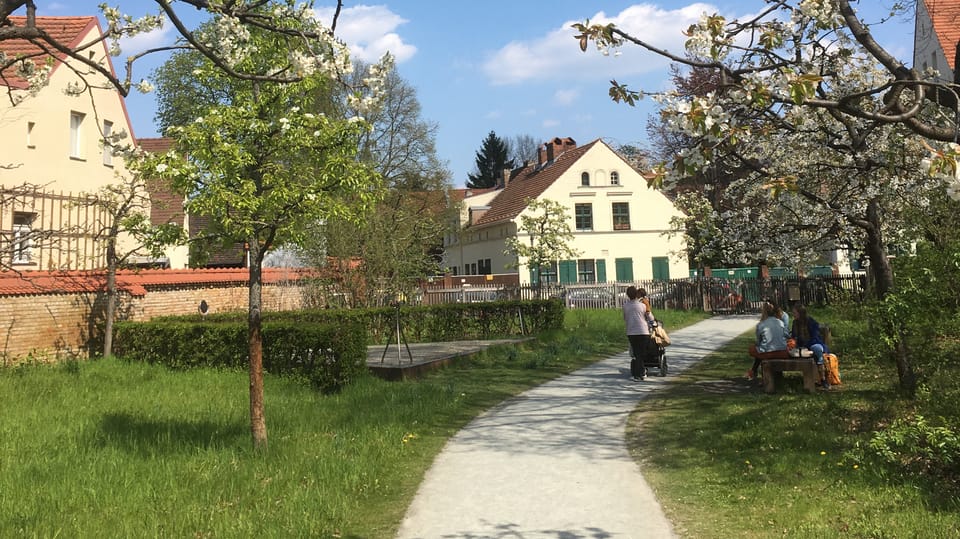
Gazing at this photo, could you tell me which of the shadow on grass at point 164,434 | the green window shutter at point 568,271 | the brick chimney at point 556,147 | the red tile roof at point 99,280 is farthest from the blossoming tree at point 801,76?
the brick chimney at point 556,147

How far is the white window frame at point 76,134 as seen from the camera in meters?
20.2

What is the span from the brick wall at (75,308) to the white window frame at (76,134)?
798cm

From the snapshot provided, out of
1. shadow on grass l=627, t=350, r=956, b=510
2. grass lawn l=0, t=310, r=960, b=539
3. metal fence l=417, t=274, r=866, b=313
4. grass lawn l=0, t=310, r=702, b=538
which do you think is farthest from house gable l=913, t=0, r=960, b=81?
grass lawn l=0, t=310, r=702, b=538

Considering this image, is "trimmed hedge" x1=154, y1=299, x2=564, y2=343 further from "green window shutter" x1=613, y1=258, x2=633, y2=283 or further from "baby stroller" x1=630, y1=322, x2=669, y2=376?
"green window shutter" x1=613, y1=258, x2=633, y2=283

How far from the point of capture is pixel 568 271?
3894cm

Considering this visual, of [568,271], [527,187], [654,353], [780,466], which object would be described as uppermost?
[527,187]

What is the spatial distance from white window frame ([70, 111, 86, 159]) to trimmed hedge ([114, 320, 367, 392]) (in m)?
10.4

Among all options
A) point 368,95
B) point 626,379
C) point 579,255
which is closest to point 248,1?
point 368,95

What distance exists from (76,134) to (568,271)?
86.8 ft

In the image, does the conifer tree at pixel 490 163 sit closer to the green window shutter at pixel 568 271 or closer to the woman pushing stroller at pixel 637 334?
the green window shutter at pixel 568 271

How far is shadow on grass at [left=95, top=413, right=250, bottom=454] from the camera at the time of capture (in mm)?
6629

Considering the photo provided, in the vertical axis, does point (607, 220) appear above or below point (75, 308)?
above

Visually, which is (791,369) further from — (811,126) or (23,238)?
(23,238)

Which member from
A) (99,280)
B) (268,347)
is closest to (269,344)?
(268,347)
